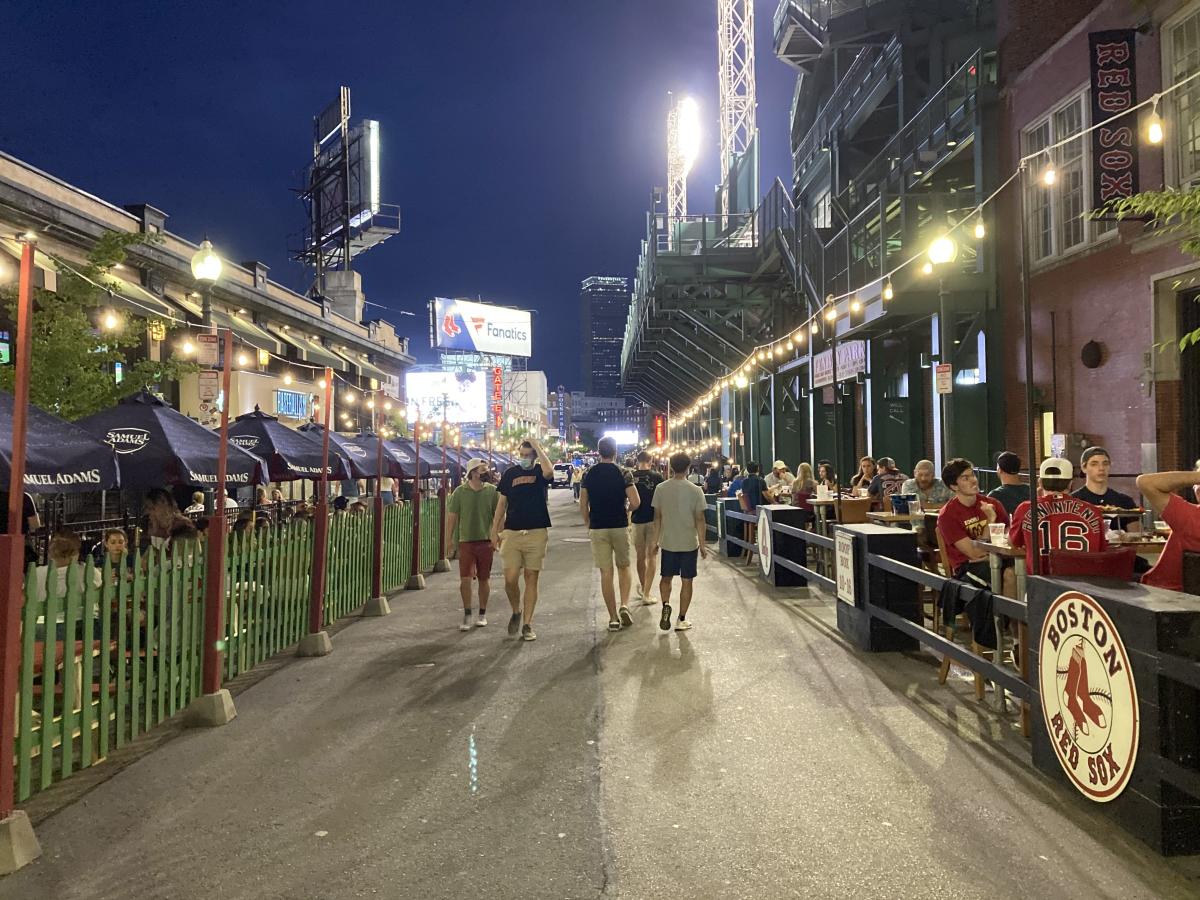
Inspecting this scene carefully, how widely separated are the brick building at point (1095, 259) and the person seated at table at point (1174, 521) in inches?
247

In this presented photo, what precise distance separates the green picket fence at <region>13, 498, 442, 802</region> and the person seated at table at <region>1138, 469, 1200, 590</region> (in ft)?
19.2

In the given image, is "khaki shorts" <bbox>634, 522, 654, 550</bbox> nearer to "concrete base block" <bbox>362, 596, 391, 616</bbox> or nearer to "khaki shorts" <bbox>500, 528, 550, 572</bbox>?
"khaki shorts" <bbox>500, 528, 550, 572</bbox>

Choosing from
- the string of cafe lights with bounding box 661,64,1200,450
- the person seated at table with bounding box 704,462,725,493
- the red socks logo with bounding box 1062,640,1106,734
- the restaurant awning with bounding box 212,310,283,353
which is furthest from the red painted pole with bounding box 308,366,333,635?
the person seated at table with bounding box 704,462,725,493

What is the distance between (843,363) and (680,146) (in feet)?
193

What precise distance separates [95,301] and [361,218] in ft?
108

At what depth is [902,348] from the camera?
22.9 metres

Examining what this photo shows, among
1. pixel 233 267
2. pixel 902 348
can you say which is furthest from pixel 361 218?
pixel 902 348

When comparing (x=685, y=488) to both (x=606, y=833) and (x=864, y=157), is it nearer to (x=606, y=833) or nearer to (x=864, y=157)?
(x=606, y=833)

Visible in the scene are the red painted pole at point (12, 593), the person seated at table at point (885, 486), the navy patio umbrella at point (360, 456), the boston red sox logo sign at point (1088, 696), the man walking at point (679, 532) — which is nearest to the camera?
the boston red sox logo sign at point (1088, 696)

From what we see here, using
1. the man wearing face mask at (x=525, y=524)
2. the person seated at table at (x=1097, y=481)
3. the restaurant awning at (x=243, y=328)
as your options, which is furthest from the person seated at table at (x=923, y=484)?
the restaurant awning at (x=243, y=328)

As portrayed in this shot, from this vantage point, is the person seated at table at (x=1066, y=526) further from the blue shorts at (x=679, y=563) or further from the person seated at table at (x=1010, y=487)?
the blue shorts at (x=679, y=563)

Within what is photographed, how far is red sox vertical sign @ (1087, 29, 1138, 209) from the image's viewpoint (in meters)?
12.0

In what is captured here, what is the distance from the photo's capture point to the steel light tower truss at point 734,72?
50656 millimetres

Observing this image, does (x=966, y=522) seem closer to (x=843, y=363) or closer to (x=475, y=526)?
(x=475, y=526)
